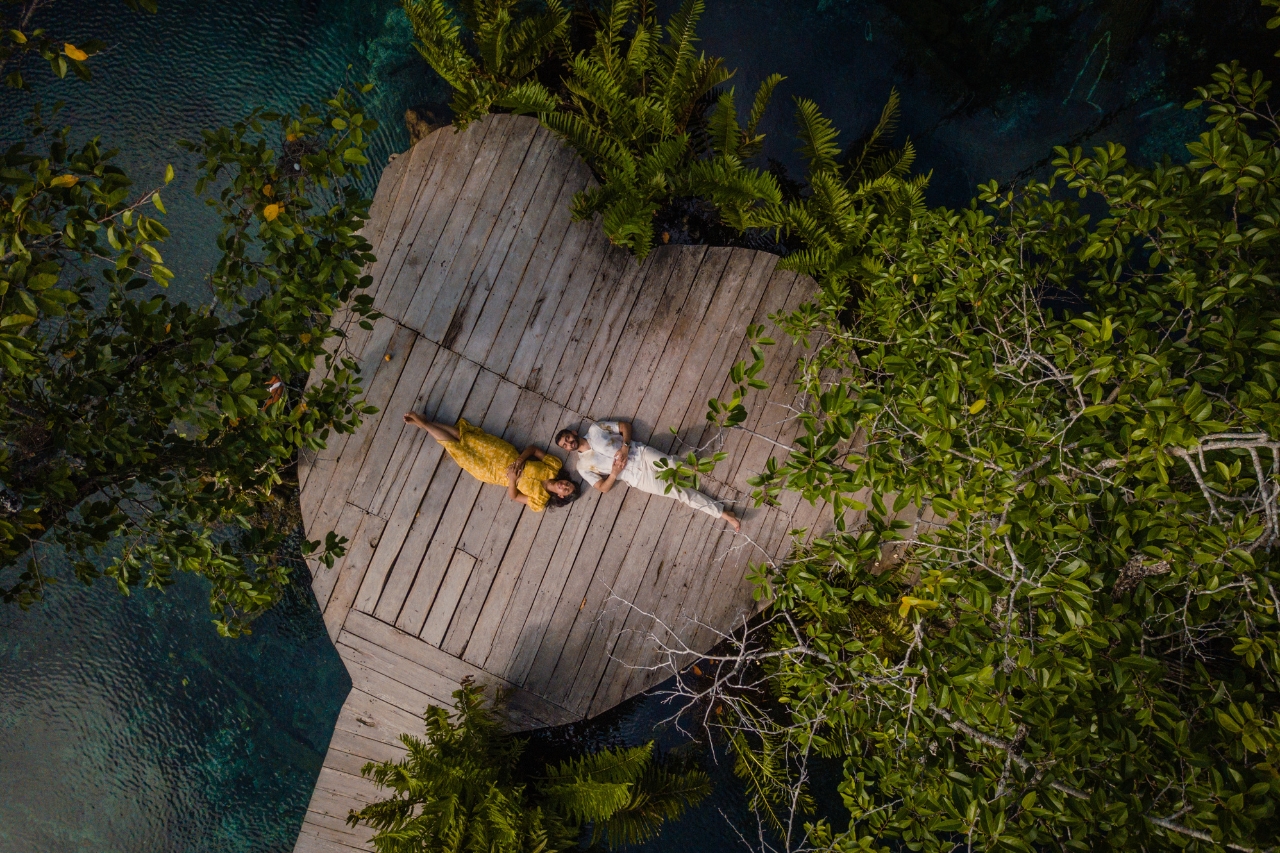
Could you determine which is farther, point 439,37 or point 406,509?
point 406,509

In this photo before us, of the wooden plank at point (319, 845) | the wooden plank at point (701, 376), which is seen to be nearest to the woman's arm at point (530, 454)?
the wooden plank at point (701, 376)

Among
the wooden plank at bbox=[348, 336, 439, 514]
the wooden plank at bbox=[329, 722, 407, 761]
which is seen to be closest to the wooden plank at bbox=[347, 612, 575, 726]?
the wooden plank at bbox=[329, 722, 407, 761]

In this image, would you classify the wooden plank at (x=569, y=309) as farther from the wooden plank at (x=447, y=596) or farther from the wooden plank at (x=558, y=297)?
the wooden plank at (x=447, y=596)

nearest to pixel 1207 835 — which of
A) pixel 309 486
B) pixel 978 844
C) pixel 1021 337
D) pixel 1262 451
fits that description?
pixel 978 844

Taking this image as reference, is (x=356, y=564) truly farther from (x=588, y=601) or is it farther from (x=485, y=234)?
(x=485, y=234)

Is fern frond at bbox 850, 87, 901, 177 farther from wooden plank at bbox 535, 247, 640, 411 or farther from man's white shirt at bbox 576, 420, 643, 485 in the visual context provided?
man's white shirt at bbox 576, 420, 643, 485

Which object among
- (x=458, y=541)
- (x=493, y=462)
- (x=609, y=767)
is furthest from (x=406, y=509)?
(x=609, y=767)
